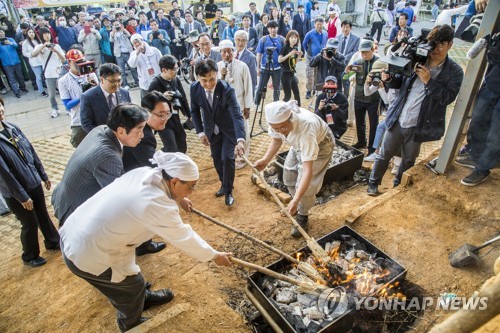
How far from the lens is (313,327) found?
2.96m

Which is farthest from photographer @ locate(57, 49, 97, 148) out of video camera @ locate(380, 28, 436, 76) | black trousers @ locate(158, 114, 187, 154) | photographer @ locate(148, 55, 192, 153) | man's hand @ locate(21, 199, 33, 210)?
video camera @ locate(380, 28, 436, 76)

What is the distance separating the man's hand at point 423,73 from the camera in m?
3.96

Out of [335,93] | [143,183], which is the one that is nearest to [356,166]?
[335,93]

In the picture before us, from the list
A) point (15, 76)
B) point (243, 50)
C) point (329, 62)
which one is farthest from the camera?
point (15, 76)

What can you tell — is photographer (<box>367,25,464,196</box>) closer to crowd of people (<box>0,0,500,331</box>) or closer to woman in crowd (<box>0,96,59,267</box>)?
crowd of people (<box>0,0,500,331</box>)

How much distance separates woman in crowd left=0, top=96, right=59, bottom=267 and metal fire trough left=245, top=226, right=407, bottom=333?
Result: 9.50 feet

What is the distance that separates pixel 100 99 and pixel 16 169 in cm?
134

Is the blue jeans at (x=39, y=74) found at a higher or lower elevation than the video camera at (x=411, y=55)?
lower

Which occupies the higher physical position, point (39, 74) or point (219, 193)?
point (39, 74)

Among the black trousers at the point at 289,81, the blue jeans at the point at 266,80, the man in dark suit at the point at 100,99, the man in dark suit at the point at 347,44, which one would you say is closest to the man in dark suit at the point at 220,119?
the man in dark suit at the point at 100,99

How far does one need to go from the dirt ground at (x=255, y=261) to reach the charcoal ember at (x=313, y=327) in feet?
2.25

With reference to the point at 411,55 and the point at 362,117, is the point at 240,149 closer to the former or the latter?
the point at 411,55

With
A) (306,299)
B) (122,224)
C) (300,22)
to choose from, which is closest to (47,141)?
(122,224)

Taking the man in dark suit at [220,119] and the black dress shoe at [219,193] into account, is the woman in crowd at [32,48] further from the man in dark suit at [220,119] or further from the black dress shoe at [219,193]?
the black dress shoe at [219,193]
